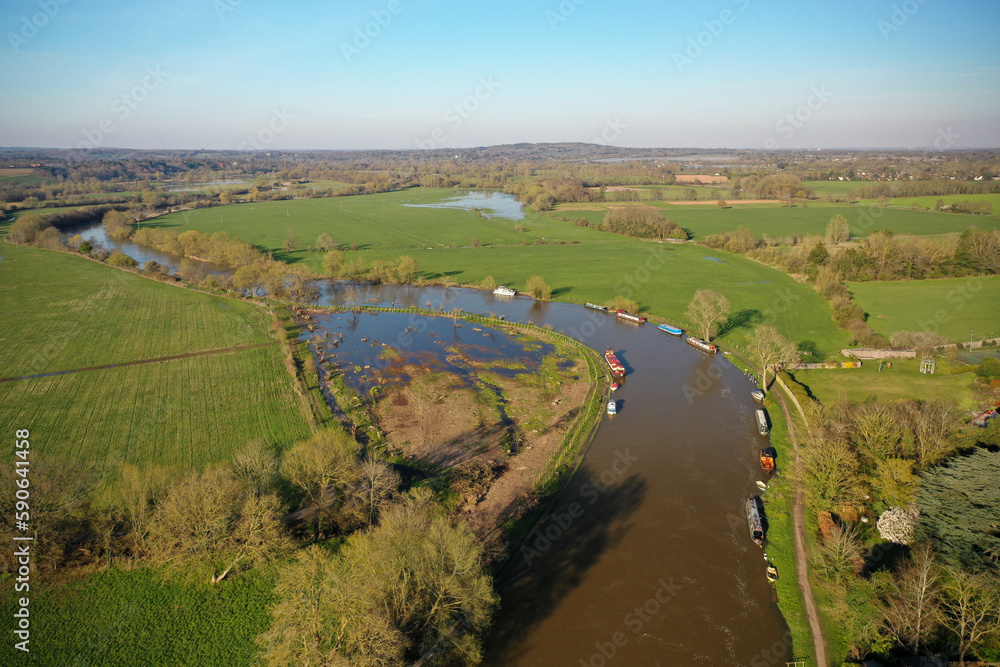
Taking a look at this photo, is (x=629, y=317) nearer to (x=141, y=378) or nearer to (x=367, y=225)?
(x=141, y=378)

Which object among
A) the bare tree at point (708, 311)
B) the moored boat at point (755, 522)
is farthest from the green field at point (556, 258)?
the moored boat at point (755, 522)

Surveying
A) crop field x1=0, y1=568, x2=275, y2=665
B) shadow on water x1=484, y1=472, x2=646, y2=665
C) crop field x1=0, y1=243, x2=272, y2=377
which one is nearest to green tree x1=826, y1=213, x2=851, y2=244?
shadow on water x1=484, y1=472, x2=646, y2=665

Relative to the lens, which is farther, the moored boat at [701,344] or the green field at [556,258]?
the green field at [556,258]

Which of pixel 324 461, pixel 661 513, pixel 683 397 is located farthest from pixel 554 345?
pixel 324 461

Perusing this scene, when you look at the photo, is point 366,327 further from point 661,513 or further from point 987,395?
point 987,395

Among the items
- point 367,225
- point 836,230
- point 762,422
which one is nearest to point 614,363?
point 762,422

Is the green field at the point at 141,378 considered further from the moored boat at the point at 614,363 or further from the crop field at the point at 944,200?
the crop field at the point at 944,200
